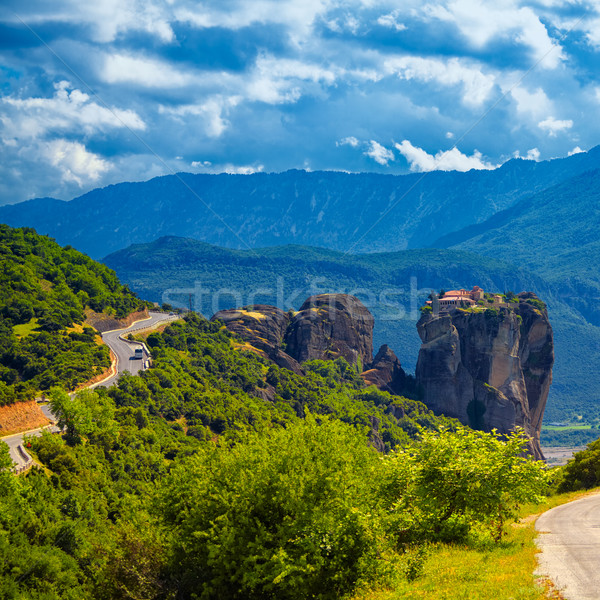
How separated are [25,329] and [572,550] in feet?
210

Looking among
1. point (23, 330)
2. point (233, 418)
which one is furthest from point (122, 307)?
point (233, 418)

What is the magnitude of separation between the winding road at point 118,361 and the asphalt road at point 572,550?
29.5 metres

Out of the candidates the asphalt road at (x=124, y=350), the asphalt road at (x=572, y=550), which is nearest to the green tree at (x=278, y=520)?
the asphalt road at (x=572, y=550)

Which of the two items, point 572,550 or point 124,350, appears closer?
point 572,550

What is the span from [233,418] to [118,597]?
4439 centimetres

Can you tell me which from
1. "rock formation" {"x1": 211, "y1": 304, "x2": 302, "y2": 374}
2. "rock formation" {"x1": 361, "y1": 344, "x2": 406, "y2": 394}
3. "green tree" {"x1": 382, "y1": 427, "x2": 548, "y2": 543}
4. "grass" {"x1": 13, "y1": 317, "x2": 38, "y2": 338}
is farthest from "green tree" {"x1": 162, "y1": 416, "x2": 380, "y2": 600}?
"rock formation" {"x1": 361, "y1": 344, "x2": 406, "y2": 394}

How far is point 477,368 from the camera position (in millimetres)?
124938

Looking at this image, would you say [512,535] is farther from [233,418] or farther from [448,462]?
[233,418]

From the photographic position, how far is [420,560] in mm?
26125

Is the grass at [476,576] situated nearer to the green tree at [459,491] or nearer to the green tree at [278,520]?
the green tree at [459,491]

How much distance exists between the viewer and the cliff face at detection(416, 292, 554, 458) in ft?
402

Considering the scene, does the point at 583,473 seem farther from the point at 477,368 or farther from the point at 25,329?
the point at 477,368

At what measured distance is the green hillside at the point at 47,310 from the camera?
224 feet

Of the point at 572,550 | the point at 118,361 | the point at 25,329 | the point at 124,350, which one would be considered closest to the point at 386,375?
the point at 124,350
